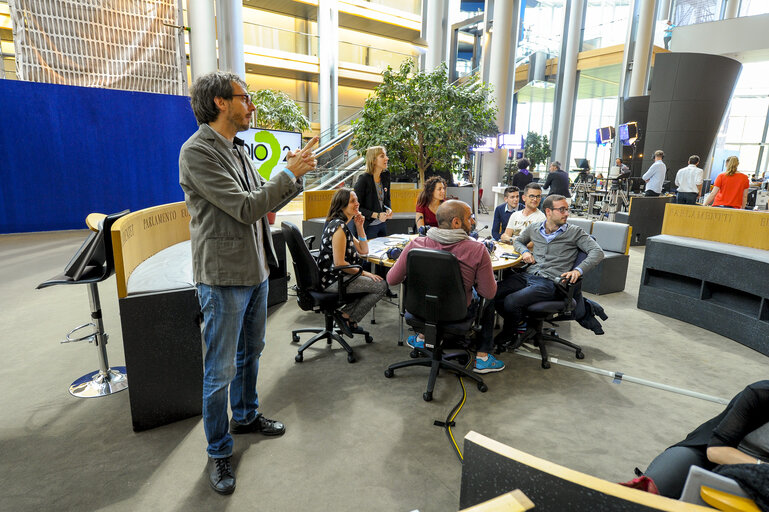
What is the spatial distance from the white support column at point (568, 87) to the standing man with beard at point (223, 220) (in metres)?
16.3

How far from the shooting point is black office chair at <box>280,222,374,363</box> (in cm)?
314

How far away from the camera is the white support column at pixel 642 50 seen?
1370cm

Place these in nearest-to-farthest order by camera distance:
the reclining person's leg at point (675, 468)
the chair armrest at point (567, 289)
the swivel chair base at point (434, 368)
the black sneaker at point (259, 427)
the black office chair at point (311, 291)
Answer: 1. the reclining person's leg at point (675, 468)
2. the black sneaker at point (259, 427)
3. the swivel chair base at point (434, 368)
4. the black office chair at point (311, 291)
5. the chair armrest at point (567, 289)

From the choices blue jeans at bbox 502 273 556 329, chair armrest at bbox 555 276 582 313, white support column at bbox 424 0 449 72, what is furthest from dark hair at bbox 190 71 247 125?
white support column at bbox 424 0 449 72

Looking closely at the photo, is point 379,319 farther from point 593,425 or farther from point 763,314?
point 763,314

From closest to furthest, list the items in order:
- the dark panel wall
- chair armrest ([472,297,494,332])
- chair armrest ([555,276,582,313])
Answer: chair armrest ([472,297,494,332])
chair armrest ([555,276,582,313])
the dark panel wall

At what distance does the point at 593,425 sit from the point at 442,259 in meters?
1.37

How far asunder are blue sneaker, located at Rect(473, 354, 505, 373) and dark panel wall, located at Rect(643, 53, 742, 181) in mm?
11167

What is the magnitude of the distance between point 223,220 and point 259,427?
4.24ft

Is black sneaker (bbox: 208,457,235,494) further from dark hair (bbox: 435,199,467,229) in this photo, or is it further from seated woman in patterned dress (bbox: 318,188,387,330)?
dark hair (bbox: 435,199,467,229)

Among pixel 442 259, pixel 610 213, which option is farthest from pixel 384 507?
pixel 610 213

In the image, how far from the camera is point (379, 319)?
14.4 feet

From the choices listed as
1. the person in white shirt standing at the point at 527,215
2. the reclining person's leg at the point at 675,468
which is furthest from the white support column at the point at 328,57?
the reclining person's leg at the point at 675,468

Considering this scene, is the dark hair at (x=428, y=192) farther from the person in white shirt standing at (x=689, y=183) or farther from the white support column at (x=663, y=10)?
the white support column at (x=663, y=10)
